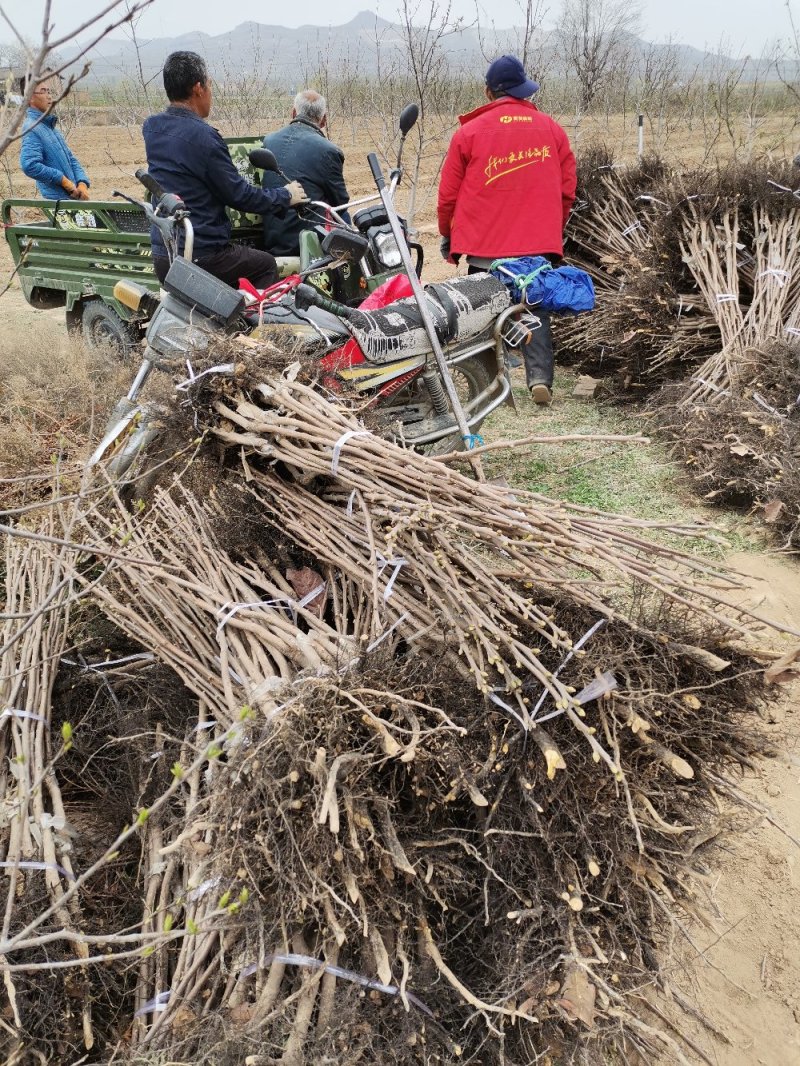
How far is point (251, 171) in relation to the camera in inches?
244

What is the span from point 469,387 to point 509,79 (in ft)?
7.89

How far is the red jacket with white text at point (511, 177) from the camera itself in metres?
5.48

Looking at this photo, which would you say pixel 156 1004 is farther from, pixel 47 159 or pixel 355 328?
pixel 47 159

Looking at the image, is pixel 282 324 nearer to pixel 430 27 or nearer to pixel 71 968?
pixel 71 968

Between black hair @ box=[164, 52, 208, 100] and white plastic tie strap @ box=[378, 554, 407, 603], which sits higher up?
black hair @ box=[164, 52, 208, 100]

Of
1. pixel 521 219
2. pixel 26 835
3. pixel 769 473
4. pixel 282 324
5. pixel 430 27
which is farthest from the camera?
pixel 430 27

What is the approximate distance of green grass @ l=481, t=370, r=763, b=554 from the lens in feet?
14.7

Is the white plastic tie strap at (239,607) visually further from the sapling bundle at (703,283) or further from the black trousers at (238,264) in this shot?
the sapling bundle at (703,283)

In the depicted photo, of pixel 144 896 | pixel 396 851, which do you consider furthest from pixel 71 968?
pixel 396 851

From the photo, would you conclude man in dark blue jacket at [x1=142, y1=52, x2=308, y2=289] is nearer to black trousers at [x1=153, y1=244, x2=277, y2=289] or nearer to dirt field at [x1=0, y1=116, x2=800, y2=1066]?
black trousers at [x1=153, y1=244, x2=277, y2=289]

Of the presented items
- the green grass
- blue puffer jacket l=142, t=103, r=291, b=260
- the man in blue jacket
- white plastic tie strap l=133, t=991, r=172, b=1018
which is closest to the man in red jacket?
the green grass

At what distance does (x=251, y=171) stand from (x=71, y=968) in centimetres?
581

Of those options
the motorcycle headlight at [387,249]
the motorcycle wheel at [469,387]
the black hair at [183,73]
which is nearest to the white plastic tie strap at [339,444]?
the motorcycle wheel at [469,387]

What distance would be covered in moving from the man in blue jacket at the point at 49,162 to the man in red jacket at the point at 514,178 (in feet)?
11.9
